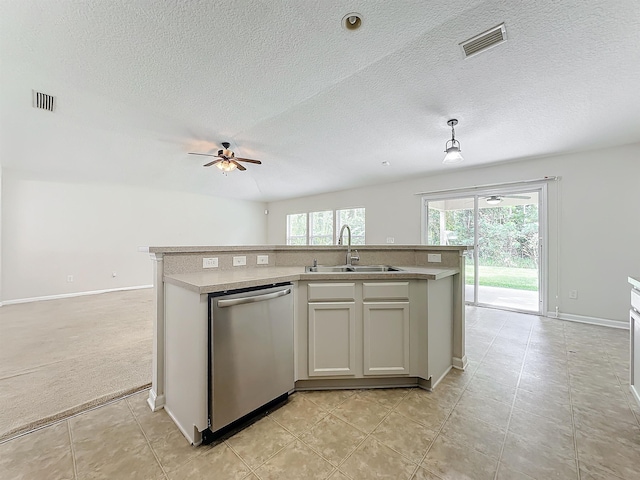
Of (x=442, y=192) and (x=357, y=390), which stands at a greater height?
(x=442, y=192)

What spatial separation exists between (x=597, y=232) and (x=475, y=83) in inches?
116

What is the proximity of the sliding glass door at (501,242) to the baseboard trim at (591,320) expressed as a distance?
262 millimetres

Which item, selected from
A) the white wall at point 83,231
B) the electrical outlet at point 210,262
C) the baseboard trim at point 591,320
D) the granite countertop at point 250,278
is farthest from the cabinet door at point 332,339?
the white wall at point 83,231

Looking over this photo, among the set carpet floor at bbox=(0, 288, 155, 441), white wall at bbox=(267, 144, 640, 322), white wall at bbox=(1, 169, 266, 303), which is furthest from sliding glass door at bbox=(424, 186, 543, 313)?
white wall at bbox=(1, 169, 266, 303)

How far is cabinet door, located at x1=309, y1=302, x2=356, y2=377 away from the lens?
76.1 inches

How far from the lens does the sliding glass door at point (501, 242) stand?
4.15 metres

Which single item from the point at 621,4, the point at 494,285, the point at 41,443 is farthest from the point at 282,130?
the point at 494,285

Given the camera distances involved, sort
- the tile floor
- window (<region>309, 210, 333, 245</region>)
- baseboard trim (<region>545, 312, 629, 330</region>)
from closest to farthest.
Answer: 1. the tile floor
2. baseboard trim (<region>545, 312, 629, 330</region>)
3. window (<region>309, 210, 333, 245</region>)

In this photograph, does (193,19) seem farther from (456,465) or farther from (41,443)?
(456,465)

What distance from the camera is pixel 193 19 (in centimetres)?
200

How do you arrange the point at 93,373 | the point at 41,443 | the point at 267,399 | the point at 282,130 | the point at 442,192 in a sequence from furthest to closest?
the point at 442,192
the point at 282,130
the point at 93,373
the point at 267,399
the point at 41,443

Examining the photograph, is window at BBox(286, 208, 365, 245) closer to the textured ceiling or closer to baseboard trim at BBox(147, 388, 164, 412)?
the textured ceiling

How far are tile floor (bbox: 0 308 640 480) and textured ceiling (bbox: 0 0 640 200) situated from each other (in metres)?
2.75

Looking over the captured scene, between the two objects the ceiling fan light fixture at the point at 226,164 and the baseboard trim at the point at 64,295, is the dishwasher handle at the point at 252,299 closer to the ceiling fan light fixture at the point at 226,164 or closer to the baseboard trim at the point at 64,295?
the ceiling fan light fixture at the point at 226,164
